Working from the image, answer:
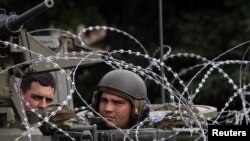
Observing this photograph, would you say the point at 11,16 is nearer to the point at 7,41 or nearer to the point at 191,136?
the point at 7,41

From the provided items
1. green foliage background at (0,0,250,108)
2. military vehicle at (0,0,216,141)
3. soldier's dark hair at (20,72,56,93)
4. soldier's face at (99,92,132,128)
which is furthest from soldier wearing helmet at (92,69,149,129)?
green foliage background at (0,0,250,108)

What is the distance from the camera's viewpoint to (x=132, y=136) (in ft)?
21.2

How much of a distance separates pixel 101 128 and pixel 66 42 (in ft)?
4.90

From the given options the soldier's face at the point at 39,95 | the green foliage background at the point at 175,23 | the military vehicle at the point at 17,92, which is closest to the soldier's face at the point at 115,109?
the military vehicle at the point at 17,92

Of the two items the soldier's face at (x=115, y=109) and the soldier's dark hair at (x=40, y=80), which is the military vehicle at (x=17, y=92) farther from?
the soldier's dark hair at (x=40, y=80)

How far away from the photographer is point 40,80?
8672 millimetres

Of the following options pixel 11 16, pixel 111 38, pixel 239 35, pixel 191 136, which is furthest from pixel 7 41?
pixel 111 38

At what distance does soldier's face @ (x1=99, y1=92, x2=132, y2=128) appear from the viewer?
721cm

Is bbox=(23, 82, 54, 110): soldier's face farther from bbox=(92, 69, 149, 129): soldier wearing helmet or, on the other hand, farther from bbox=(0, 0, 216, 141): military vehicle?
bbox=(0, 0, 216, 141): military vehicle

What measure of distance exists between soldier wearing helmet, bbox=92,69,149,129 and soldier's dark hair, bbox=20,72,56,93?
1240 mm

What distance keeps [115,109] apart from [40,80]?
158cm

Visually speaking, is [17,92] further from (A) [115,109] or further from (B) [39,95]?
(B) [39,95]

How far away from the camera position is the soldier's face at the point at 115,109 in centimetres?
721

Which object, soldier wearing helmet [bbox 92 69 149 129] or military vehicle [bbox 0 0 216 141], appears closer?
military vehicle [bbox 0 0 216 141]
